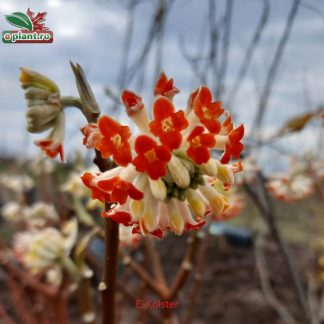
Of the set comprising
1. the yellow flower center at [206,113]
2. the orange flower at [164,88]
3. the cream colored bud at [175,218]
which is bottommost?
the cream colored bud at [175,218]

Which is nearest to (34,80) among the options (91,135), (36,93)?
(36,93)

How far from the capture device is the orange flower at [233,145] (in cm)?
44

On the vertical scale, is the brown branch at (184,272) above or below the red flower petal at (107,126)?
below

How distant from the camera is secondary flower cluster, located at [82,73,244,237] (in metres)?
0.41

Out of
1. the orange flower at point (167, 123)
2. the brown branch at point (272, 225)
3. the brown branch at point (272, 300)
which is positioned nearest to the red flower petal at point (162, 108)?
the orange flower at point (167, 123)

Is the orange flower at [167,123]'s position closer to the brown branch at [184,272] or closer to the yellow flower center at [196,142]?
the yellow flower center at [196,142]

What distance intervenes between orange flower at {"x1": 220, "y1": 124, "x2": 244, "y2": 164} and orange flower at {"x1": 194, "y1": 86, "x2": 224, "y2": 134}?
0.07 feet

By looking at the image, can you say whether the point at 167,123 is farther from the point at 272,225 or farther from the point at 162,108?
the point at 272,225

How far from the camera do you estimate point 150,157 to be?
409mm

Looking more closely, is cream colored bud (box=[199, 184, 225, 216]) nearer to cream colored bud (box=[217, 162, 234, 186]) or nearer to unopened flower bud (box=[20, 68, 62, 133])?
cream colored bud (box=[217, 162, 234, 186])

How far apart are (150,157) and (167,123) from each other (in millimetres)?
39

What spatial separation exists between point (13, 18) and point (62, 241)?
55 centimetres

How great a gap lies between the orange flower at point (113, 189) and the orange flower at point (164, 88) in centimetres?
10

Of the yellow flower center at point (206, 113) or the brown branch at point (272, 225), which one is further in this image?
the brown branch at point (272, 225)
